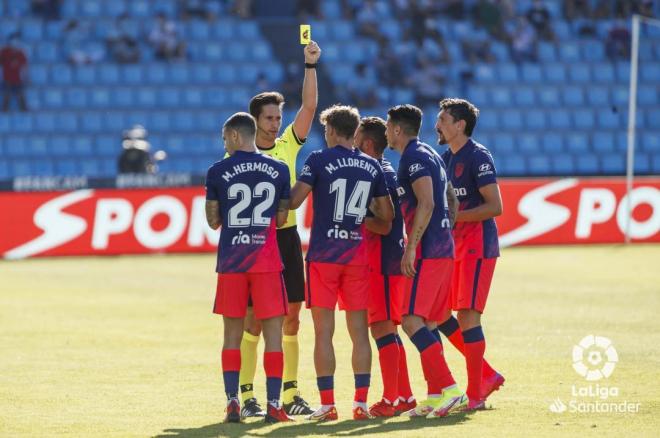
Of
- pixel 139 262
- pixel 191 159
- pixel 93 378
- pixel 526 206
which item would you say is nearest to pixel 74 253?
pixel 139 262

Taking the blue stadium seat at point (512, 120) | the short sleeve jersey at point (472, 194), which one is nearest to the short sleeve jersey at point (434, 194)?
the short sleeve jersey at point (472, 194)

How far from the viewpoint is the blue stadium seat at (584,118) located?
34.1 m

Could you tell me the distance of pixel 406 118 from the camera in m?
9.42

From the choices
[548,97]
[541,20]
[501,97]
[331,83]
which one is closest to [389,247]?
[331,83]

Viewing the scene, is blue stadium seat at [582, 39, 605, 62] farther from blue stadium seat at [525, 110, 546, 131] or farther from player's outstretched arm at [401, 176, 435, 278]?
player's outstretched arm at [401, 176, 435, 278]

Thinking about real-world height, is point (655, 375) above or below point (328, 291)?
below

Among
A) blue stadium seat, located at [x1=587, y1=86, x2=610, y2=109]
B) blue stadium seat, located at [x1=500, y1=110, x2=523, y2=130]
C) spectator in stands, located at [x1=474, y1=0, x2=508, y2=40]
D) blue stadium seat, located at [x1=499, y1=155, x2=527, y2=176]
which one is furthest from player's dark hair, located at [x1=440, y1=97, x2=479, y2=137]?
blue stadium seat, located at [x1=587, y1=86, x2=610, y2=109]

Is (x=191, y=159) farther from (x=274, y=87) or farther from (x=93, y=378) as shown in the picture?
(x=93, y=378)

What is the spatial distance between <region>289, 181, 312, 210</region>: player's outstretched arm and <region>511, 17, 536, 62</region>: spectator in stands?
1031 inches

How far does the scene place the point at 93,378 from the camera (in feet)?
36.2

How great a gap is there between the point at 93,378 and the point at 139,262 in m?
12.0

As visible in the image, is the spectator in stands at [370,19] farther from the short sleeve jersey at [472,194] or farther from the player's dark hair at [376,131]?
the player's dark hair at [376,131]

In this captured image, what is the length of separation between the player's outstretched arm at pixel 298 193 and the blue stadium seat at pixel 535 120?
24.9 m

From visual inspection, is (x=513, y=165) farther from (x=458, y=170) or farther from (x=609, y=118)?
(x=458, y=170)
